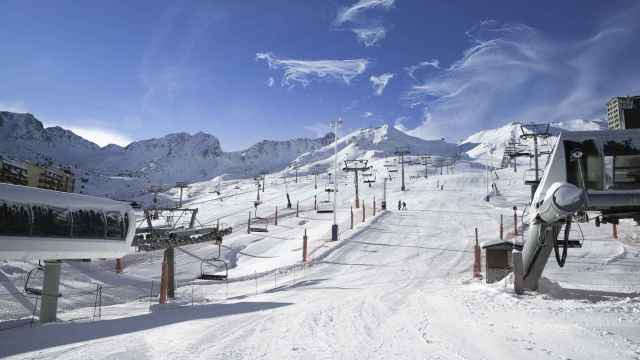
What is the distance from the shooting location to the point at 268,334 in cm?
1008

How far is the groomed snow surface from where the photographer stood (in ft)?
29.1

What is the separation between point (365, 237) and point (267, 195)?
5480cm

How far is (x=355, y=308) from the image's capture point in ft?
43.2

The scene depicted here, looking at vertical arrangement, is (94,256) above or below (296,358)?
above

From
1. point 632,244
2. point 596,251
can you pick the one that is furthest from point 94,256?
point 632,244

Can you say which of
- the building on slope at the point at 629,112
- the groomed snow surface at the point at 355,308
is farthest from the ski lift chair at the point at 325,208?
the building on slope at the point at 629,112

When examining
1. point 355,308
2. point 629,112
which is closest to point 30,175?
point 355,308

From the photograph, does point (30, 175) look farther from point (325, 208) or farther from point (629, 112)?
point (325, 208)

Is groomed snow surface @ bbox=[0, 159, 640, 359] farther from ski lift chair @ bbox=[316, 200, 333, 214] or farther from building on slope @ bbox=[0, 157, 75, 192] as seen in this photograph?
ski lift chair @ bbox=[316, 200, 333, 214]

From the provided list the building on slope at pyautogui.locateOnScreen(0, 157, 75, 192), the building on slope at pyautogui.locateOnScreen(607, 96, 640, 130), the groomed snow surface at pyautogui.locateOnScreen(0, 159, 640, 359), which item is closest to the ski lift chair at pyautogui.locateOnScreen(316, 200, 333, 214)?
the groomed snow surface at pyautogui.locateOnScreen(0, 159, 640, 359)

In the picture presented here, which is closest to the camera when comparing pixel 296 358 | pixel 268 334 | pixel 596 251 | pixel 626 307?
pixel 296 358

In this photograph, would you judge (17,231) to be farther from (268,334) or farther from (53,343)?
(268,334)

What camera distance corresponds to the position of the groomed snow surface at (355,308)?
29.1ft

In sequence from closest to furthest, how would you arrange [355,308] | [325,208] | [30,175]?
[355,308] < [30,175] < [325,208]
